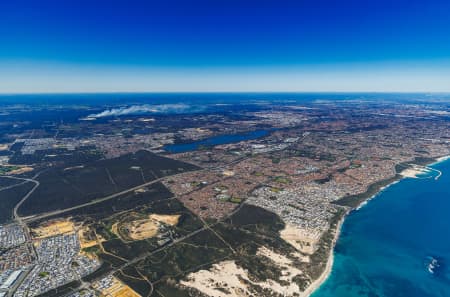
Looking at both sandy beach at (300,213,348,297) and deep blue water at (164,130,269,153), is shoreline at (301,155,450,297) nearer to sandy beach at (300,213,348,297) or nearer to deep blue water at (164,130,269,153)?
sandy beach at (300,213,348,297)

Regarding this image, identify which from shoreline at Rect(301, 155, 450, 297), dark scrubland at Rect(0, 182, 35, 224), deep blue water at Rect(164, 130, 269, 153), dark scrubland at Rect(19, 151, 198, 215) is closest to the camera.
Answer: shoreline at Rect(301, 155, 450, 297)

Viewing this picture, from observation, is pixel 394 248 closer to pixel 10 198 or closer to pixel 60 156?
pixel 10 198

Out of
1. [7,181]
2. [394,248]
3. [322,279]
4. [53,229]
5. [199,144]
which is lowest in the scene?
[394,248]

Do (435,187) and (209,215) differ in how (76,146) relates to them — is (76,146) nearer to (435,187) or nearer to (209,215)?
(209,215)

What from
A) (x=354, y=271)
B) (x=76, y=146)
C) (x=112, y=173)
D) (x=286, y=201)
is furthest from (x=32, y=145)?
(x=354, y=271)

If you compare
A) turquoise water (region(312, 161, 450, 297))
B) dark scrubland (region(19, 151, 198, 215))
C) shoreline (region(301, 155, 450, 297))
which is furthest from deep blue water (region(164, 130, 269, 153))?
turquoise water (region(312, 161, 450, 297))

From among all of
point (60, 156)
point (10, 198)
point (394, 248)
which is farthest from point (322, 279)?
point (60, 156)
